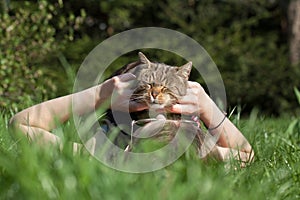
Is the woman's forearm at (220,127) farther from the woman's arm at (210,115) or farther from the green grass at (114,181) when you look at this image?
the green grass at (114,181)

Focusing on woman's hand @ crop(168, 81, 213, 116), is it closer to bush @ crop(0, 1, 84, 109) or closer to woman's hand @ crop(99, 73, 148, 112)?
woman's hand @ crop(99, 73, 148, 112)

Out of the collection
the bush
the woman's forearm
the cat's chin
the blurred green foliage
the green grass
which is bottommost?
the blurred green foliage

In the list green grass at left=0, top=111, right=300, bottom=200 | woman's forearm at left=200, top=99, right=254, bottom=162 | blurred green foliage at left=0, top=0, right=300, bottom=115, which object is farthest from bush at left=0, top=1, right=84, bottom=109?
green grass at left=0, top=111, right=300, bottom=200

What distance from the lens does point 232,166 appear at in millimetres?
1639

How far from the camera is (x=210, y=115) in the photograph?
2.37 metres

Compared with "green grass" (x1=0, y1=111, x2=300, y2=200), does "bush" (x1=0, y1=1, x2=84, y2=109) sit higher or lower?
lower

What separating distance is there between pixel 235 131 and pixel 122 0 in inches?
267

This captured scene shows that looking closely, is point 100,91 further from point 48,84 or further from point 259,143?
point 48,84

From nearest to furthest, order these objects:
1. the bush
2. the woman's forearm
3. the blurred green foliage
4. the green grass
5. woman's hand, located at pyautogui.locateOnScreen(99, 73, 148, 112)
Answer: the green grass → woman's hand, located at pyautogui.locateOnScreen(99, 73, 148, 112) → the woman's forearm → the bush → the blurred green foliage

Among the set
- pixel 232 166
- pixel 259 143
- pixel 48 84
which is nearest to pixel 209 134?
pixel 259 143

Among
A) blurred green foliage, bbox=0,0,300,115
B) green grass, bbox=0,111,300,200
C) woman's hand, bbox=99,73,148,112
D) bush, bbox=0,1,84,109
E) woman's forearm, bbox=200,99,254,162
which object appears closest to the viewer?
green grass, bbox=0,111,300,200

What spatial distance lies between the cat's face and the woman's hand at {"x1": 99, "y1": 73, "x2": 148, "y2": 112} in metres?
0.03

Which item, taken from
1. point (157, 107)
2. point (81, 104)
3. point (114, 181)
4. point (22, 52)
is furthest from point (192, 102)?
point (22, 52)

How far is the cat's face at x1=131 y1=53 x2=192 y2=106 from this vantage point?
7.16ft
